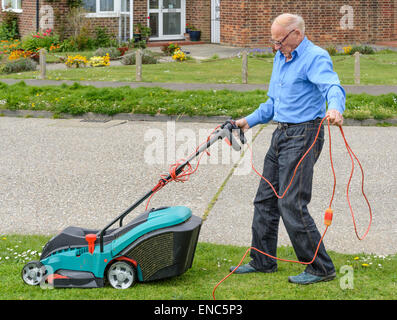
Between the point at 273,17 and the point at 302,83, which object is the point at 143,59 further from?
the point at 302,83

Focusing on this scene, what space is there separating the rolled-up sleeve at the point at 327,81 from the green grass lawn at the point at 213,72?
41.5 feet

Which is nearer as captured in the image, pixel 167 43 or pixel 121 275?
pixel 121 275

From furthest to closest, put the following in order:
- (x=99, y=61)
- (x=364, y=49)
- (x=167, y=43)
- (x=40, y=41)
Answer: (x=167, y=43) < (x=364, y=49) < (x=40, y=41) < (x=99, y=61)

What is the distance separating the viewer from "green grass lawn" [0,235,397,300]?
513cm

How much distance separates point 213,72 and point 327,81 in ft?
50.9

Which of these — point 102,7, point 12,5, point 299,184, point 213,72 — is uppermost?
point 12,5

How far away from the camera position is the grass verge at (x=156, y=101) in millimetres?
13594

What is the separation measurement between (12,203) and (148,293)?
3.42 metres

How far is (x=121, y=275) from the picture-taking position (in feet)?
17.4

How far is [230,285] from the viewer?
539 cm

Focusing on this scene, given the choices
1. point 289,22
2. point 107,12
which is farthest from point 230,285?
point 107,12

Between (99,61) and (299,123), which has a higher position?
(99,61)

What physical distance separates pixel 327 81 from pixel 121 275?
6.42 feet

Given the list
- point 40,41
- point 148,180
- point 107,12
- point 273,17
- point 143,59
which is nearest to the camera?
point 148,180
